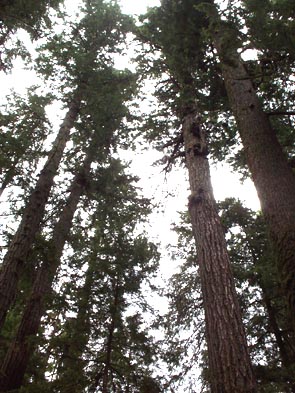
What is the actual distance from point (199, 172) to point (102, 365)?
5.47 meters

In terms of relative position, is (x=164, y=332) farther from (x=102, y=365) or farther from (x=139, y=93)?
(x=139, y=93)

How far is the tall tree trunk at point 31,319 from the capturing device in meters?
7.32

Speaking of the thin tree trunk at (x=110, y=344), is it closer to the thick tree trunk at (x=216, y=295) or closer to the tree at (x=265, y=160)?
the thick tree trunk at (x=216, y=295)

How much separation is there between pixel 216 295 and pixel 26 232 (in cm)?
493

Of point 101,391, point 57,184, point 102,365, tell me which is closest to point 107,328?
point 102,365

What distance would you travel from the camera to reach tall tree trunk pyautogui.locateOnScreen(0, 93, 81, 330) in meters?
6.76

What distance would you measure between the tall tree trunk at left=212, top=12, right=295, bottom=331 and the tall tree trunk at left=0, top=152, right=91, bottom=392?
533 centimetres

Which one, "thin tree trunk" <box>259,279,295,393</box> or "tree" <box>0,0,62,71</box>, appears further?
"thin tree trunk" <box>259,279,295,393</box>

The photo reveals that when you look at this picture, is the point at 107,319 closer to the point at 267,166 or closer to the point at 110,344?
the point at 110,344

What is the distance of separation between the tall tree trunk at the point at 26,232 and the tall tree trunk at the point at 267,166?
533cm

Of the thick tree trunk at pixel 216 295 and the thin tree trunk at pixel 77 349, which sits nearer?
the thick tree trunk at pixel 216 295

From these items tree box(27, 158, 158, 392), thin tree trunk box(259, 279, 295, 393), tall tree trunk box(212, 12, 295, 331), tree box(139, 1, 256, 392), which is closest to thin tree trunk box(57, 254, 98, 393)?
tree box(27, 158, 158, 392)

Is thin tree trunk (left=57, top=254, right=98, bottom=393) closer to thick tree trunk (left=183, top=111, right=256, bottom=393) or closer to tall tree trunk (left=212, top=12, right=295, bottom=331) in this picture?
thick tree trunk (left=183, top=111, right=256, bottom=393)

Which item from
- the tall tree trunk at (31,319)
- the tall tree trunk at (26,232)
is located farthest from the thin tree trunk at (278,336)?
the tall tree trunk at (26,232)
